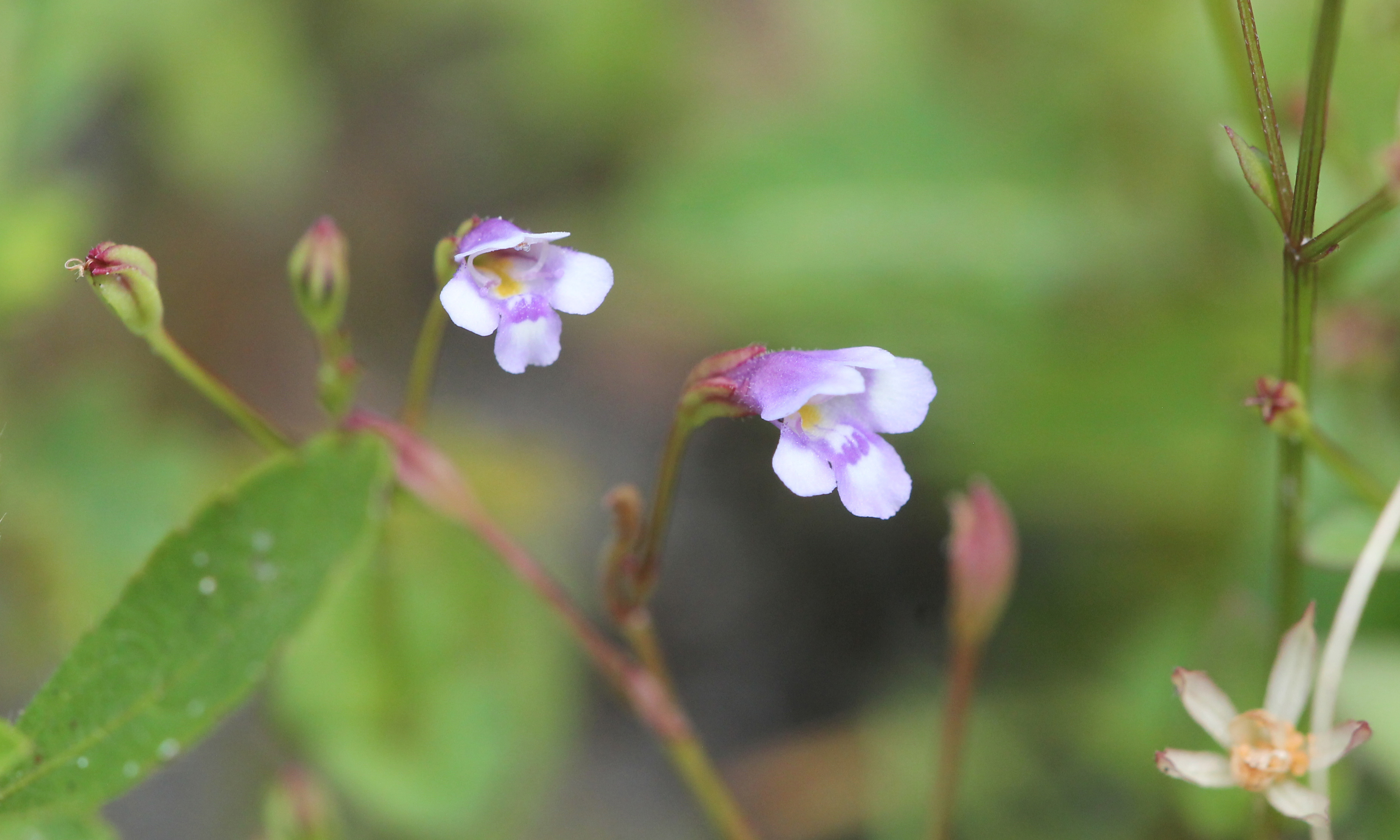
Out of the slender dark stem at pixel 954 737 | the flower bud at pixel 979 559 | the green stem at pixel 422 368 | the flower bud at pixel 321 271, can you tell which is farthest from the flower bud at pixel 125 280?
the slender dark stem at pixel 954 737

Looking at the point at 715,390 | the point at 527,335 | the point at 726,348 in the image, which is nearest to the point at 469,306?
the point at 527,335

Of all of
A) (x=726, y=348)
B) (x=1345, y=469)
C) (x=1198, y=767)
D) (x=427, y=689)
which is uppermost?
(x=726, y=348)

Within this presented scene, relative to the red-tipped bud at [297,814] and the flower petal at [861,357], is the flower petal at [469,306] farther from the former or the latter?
the red-tipped bud at [297,814]

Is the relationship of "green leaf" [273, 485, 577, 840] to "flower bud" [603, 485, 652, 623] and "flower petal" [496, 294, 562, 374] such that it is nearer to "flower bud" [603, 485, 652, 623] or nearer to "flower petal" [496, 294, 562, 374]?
"flower bud" [603, 485, 652, 623]

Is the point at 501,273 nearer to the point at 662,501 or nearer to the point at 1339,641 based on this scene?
the point at 662,501

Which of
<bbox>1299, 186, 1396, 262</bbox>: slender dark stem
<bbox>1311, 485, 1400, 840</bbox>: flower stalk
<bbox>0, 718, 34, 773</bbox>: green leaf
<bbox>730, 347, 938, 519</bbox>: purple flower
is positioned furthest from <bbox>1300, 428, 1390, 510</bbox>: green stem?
<bbox>0, 718, 34, 773</bbox>: green leaf

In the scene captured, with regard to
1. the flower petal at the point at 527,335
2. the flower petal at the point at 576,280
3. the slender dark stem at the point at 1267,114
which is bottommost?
the flower petal at the point at 527,335

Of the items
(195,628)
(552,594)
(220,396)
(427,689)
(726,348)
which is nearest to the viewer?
(195,628)

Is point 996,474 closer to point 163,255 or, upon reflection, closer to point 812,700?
point 812,700
